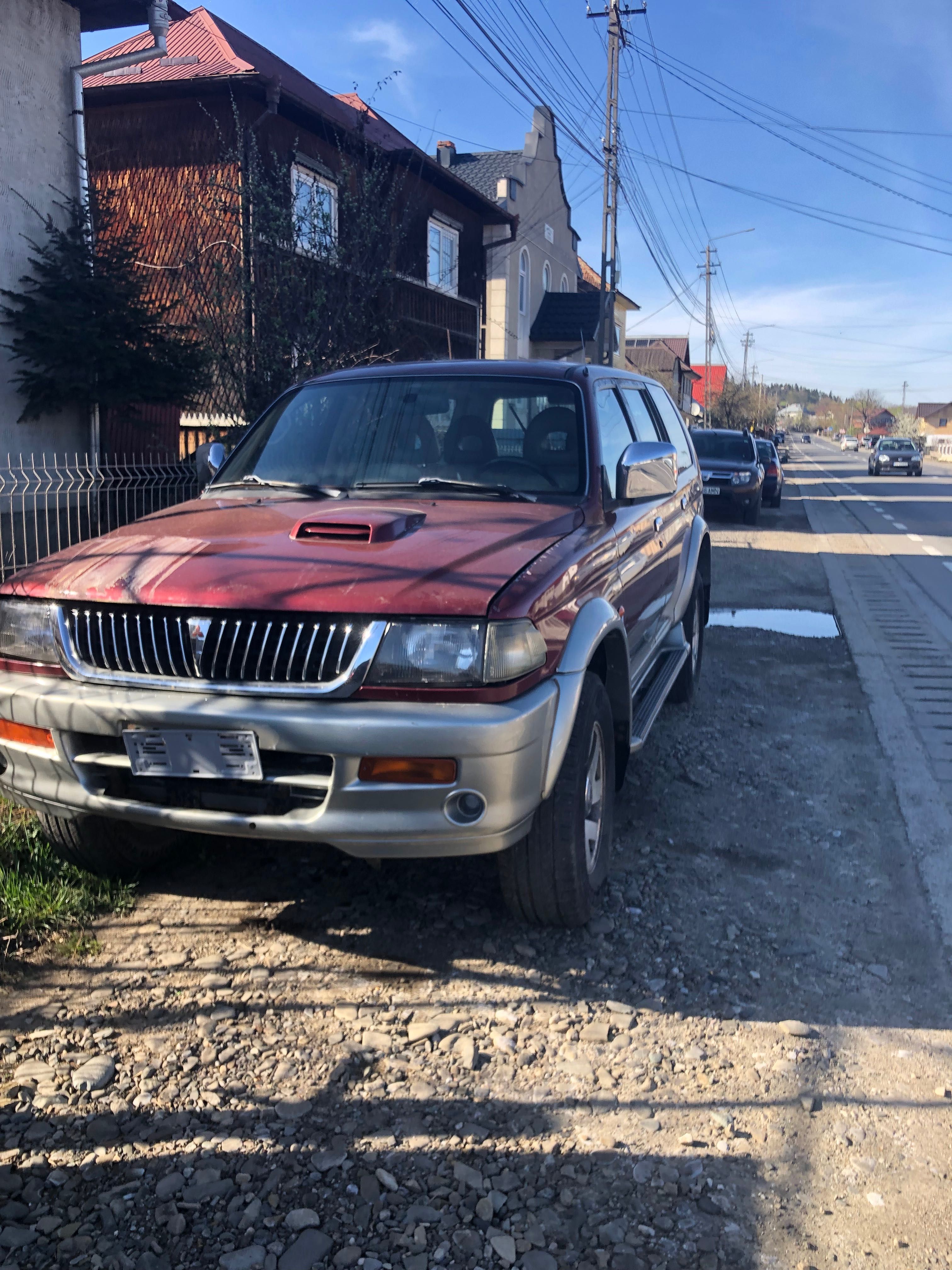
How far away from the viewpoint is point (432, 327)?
20125 millimetres

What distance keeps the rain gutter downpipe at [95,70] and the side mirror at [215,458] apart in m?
7.79

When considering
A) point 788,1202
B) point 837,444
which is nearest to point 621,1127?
point 788,1202

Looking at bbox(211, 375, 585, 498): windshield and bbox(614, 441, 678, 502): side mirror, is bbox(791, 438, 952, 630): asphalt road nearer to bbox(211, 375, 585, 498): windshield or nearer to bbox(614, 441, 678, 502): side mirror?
bbox(614, 441, 678, 502): side mirror

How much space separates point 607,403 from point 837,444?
143 m

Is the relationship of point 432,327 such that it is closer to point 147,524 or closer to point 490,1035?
point 147,524

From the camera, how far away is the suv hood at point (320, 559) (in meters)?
3.02

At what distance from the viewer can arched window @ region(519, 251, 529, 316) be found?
1218 inches

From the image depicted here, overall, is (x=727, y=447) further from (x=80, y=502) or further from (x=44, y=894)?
(x=44, y=894)

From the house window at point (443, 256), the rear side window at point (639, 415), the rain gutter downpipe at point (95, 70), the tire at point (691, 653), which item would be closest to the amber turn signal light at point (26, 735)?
the rear side window at point (639, 415)

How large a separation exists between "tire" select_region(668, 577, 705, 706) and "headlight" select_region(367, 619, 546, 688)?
336 centimetres

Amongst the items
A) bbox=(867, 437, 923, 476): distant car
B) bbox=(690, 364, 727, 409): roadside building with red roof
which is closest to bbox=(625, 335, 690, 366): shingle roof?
bbox=(690, 364, 727, 409): roadside building with red roof

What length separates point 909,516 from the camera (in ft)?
73.5

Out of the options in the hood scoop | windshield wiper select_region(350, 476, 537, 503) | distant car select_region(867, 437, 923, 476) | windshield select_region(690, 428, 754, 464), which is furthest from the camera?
distant car select_region(867, 437, 923, 476)

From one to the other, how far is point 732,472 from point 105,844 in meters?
16.3
